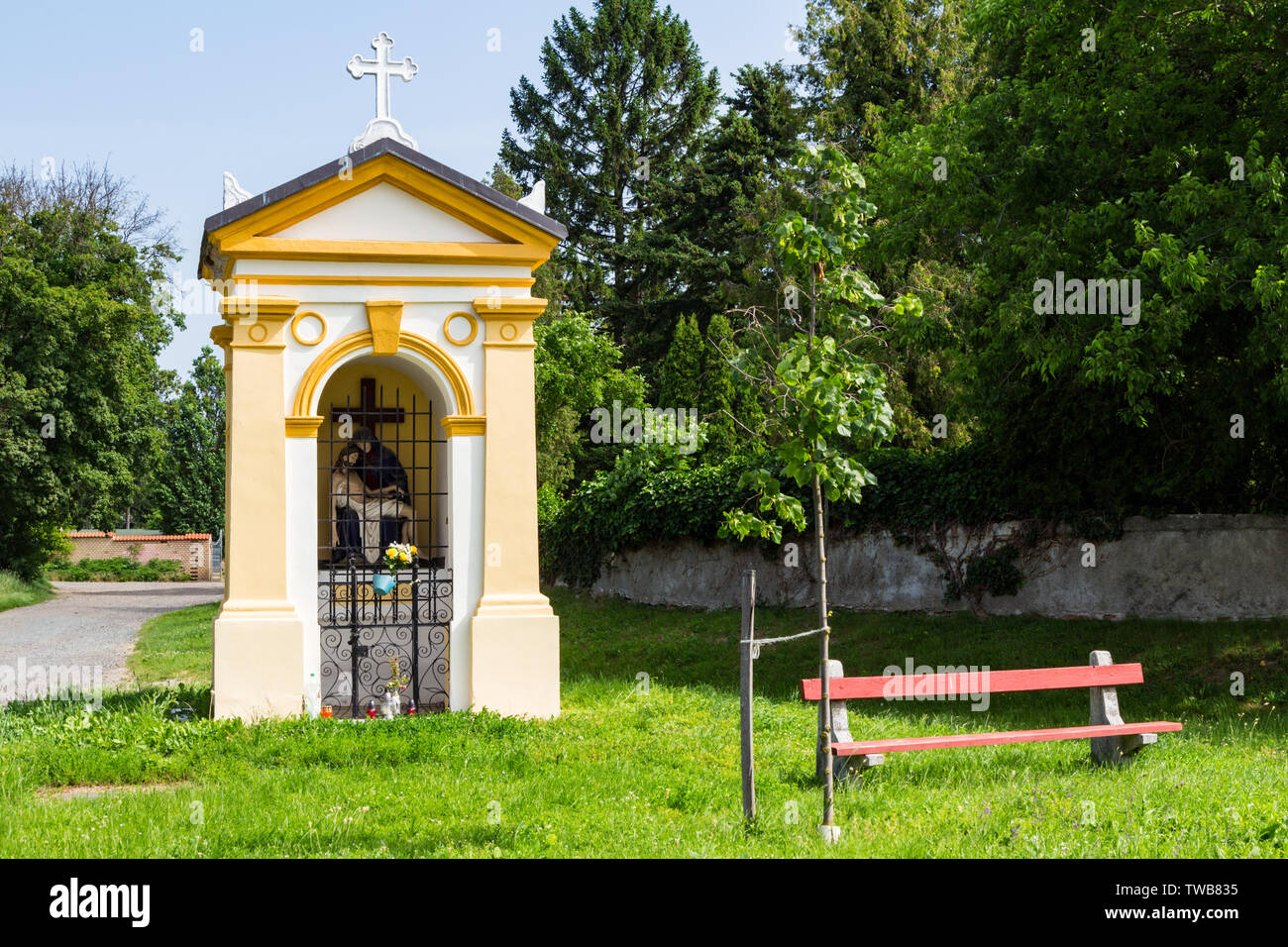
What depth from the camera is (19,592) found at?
29.5m

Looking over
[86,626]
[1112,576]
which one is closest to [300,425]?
[1112,576]

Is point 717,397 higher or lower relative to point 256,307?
higher

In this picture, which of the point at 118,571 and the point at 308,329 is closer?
the point at 308,329

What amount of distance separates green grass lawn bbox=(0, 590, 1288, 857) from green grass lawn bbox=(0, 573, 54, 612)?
20548 millimetres

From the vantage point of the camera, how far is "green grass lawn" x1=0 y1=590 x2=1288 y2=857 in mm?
5867

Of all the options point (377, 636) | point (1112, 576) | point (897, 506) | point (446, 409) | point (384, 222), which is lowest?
point (377, 636)

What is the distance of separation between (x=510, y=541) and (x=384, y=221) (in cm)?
284

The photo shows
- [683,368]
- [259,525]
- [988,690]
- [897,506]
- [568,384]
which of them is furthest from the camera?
[683,368]

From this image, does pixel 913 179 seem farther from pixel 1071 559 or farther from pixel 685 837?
pixel 685 837

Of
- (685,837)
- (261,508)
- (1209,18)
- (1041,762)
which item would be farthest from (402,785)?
(1209,18)

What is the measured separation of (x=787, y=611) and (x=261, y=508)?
1036cm

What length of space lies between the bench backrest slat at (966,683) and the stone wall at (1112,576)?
611 centimetres

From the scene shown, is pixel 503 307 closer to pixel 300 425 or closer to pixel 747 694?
pixel 300 425

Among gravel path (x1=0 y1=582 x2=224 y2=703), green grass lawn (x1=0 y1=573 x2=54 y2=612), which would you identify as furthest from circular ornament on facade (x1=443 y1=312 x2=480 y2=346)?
green grass lawn (x1=0 y1=573 x2=54 y2=612)
